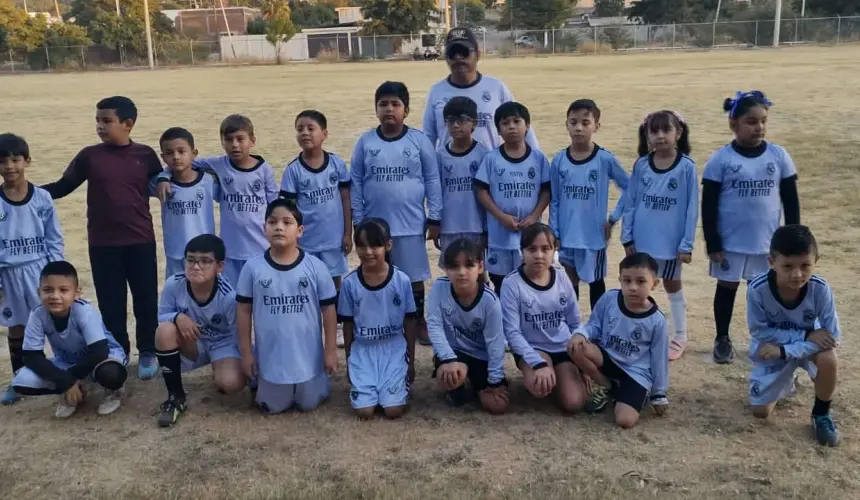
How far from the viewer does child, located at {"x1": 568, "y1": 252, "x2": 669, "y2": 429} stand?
3826 mm

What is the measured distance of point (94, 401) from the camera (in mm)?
4266

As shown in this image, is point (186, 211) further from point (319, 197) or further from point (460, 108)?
point (460, 108)

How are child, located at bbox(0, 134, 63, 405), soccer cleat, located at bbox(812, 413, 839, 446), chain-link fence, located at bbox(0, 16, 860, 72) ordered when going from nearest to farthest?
soccer cleat, located at bbox(812, 413, 839, 446) → child, located at bbox(0, 134, 63, 405) → chain-link fence, located at bbox(0, 16, 860, 72)

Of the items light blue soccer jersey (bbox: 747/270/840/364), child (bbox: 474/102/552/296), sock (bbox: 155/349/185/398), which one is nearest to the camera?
light blue soccer jersey (bbox: 747/270/840/364)

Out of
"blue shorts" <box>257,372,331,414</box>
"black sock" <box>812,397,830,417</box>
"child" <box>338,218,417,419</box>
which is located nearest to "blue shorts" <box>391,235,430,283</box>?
"child" <box>338,218,417,419</box>

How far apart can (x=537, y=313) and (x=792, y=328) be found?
4.15 ft

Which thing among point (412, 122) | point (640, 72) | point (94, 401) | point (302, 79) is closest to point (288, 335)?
point (94, 401)

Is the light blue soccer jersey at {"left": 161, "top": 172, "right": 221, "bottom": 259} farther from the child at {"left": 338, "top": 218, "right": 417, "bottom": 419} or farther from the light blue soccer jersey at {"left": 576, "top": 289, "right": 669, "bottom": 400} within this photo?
the light blue soccer jersey at {"left": 576, "top": 289, "right": 669, "bottom": 400}

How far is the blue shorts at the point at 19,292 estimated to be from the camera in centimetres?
443

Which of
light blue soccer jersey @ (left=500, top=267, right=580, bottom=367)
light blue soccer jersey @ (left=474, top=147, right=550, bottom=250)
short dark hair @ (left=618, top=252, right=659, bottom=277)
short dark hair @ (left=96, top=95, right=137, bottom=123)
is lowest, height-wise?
light blue soccer jersey @ (left=500, top=267, right=580, bottom=367)

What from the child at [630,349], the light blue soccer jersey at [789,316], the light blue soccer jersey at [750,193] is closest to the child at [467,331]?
the child at [630,349]

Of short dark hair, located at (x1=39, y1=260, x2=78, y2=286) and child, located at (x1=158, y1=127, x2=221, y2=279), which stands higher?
child, located at (x1=158, y1=127, x2=221, y2=279)

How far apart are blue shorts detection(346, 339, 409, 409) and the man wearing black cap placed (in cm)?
162

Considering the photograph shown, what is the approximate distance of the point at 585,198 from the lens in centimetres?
474
